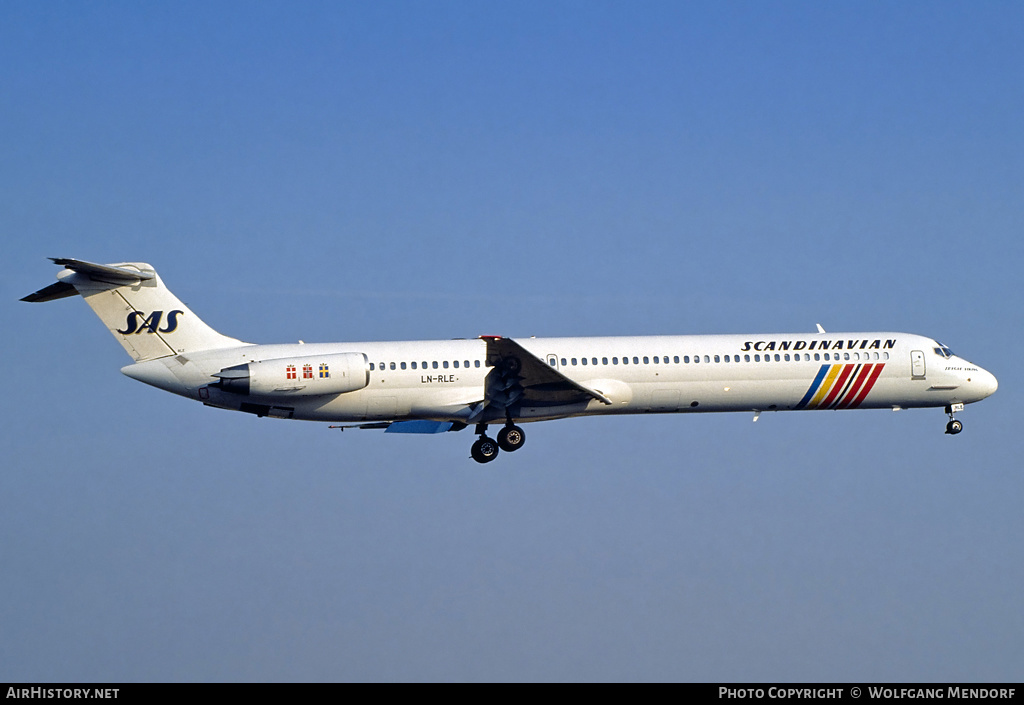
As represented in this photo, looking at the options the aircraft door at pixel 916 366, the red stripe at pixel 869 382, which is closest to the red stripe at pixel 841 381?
the red stripe at pixel 869 382

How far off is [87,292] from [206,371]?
157 inches

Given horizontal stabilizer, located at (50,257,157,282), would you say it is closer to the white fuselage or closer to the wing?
the white fuselage

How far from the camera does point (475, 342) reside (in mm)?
38844

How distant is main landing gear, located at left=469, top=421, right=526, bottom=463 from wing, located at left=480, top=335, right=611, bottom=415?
58 cm

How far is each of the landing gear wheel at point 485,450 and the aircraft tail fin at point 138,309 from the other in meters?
8.31

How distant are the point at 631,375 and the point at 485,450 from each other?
195 inches

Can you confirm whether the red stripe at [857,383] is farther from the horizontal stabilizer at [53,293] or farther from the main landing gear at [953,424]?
the horizontal stabilizer at [53,293]

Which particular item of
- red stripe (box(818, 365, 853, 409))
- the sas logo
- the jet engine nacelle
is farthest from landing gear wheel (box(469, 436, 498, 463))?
red stripe (box(818, 365, 853, 409))

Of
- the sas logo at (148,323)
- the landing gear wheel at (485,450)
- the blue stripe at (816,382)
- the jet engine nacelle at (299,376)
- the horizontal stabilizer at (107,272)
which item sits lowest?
the landing gear wheel at (485,450)

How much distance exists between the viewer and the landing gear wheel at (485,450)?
129ft

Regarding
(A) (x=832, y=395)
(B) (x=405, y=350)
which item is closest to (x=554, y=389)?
(B) (x=405, y=350)
